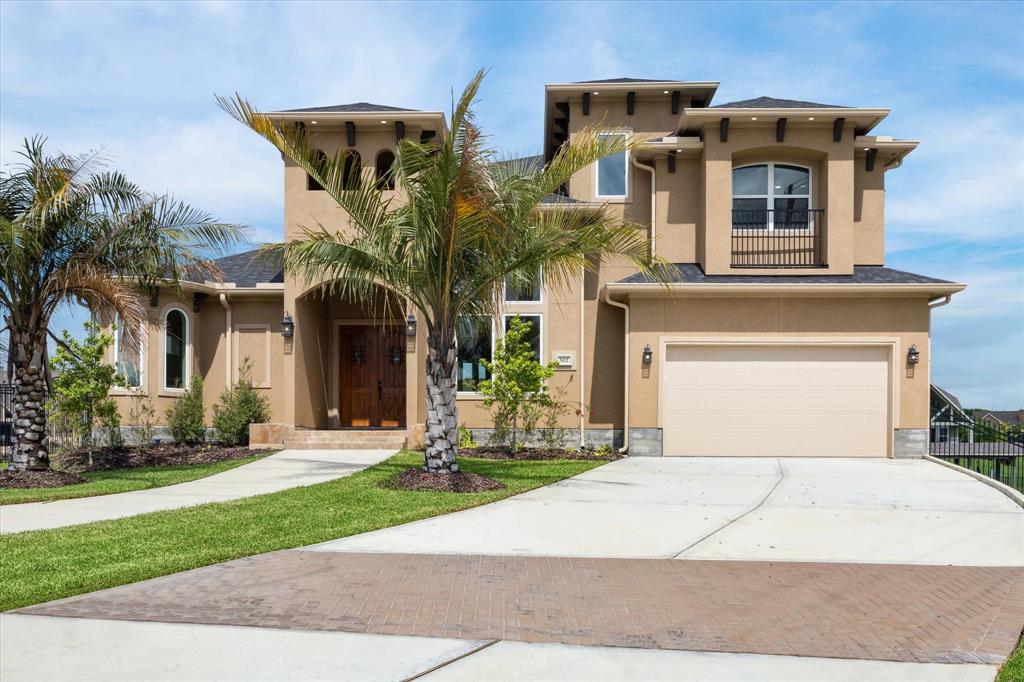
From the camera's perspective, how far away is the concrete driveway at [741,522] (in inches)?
286

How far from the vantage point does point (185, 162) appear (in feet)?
52.5

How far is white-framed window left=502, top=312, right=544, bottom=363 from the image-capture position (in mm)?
16594

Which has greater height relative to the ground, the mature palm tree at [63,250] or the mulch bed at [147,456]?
the mature palm tree at [63,250]

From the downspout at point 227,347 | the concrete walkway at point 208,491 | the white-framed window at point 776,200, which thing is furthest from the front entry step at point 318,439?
the white-framed window at point 776,200

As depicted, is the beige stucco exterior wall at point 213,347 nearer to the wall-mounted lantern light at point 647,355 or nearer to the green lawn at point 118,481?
the green lawn at point 118,481

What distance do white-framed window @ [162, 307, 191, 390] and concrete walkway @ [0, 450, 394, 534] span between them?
384cm

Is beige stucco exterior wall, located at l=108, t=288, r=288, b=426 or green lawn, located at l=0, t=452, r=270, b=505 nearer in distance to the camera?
green lawn, located at l=0, t=452, r=270, b=505

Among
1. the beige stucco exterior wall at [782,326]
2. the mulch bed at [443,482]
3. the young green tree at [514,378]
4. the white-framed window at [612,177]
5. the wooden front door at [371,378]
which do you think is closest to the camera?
the mulch bed at [443,482]

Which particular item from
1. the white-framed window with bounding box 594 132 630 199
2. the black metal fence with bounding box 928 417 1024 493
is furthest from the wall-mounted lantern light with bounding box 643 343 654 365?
the black metal fence with bounding box 928 417 1024 493

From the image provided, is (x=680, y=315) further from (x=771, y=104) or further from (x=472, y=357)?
(x=771, y=104)

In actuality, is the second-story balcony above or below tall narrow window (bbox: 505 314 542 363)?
above

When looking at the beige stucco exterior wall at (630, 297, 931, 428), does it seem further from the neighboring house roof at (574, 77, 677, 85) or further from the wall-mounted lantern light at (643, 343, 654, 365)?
the neighboring house roof at (574, 77, 677, 85)

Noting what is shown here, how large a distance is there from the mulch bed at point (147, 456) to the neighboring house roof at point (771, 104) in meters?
12.6

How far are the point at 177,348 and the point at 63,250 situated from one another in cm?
608
